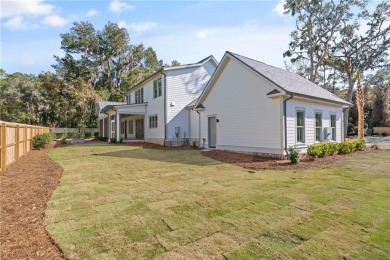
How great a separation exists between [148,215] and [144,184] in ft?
7.35

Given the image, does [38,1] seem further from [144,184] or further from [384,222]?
[384,222]

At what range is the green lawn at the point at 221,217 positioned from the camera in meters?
3.15

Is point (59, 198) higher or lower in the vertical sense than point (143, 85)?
lower

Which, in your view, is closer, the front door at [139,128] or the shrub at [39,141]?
the shrub at [39,141]

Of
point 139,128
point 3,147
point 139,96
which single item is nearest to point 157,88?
point 139,96

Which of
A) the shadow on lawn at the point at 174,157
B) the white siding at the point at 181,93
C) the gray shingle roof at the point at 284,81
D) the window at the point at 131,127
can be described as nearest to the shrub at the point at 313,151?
the gray shingle roof at the point at 284,81

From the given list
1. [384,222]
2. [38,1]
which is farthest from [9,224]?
[38,1]

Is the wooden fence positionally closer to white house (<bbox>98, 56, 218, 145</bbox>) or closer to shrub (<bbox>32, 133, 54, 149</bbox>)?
shrub (<bbox>32, 133, 54, 149</bbox>)

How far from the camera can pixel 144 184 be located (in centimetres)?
642

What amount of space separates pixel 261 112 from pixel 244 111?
1.15 metres

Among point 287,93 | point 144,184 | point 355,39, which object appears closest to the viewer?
point 144,184

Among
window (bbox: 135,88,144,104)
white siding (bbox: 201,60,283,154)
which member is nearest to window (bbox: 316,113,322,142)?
white siding (bbox: 201,60,283,154)

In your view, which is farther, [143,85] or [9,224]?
[143,85]

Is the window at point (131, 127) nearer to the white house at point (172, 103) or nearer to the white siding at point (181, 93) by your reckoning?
the white house at point (172, 103)
